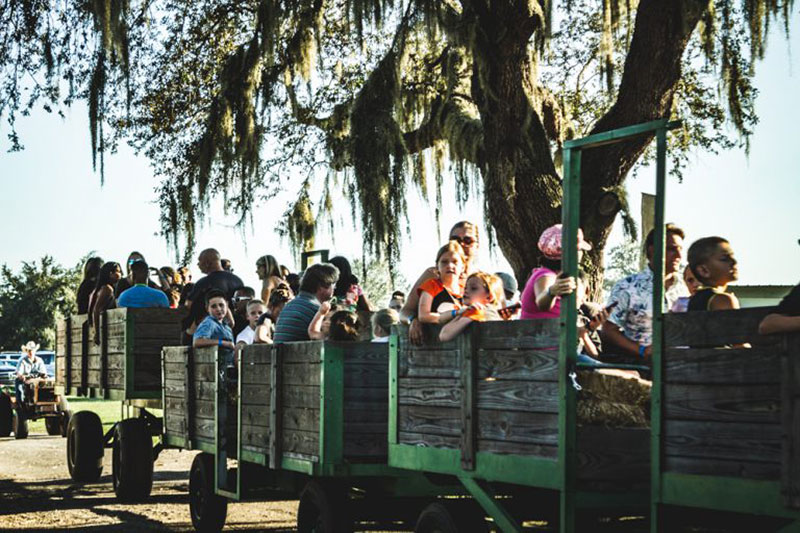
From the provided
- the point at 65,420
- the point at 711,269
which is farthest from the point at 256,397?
the point at 65,420

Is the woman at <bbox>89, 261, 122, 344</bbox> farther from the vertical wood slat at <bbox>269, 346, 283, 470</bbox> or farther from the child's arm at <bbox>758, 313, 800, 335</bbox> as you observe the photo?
the child's arm at <bbox>758, 313, 800, 335</bbox>

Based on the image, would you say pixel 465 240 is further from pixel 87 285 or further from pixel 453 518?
pixel 87 285

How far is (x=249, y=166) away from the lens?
1645cm

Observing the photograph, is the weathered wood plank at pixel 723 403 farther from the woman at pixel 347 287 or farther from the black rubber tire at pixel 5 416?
the black rubber tire at pixel 5 416

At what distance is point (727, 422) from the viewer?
4.77m

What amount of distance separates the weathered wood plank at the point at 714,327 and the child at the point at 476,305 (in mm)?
1430

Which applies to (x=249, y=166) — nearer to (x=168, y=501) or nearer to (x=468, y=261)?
(x=168, y=501)

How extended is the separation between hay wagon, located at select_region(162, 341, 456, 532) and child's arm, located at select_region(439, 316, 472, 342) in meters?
1.32

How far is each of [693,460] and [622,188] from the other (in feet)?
29.1

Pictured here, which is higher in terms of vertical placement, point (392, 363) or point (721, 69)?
point (721, 69)

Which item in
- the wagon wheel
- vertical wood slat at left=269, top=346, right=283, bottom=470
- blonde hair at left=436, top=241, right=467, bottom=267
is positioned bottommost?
the wagon wheel

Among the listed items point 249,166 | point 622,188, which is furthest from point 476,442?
point 249,166

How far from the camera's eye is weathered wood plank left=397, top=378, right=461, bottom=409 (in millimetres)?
6441

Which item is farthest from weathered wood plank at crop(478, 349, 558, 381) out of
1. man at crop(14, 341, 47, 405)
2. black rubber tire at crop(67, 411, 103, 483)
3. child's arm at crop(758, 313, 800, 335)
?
man at crop(14, 341, 47, 405)
